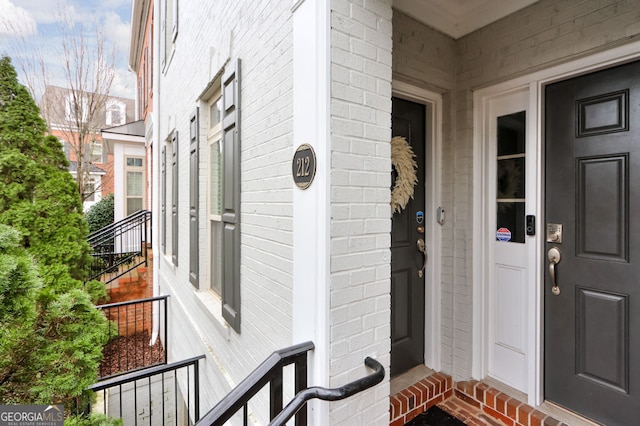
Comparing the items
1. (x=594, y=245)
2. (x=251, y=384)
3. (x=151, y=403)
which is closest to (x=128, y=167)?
(x=151, y=403)

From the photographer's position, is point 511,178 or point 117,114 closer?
point 511,178

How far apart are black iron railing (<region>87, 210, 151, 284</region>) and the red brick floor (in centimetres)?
607

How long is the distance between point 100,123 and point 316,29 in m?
10.9

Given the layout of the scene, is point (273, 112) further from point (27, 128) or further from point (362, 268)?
point (27, 128)

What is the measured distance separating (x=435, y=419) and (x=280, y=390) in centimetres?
140

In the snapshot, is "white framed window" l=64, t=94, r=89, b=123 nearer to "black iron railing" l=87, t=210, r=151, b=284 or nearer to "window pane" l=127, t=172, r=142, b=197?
"window pane" l=127, t=172, r=142, b=197

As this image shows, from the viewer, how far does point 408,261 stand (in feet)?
7.77

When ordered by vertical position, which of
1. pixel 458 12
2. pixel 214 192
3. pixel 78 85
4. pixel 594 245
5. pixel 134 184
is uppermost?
pixel 78 85

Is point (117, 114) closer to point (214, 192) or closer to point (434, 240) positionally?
point (214, 192)

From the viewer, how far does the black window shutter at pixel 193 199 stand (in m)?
3.16

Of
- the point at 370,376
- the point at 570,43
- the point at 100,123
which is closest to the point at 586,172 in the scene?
the point at 570,43

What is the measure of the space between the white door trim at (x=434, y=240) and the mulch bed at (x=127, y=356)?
401cm

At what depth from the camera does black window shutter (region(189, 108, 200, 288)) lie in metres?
3.16

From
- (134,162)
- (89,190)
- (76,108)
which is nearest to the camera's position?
(76,108)
